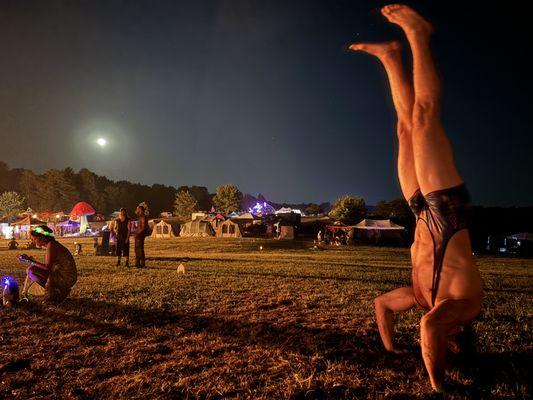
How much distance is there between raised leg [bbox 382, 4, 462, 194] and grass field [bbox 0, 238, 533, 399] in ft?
6.94

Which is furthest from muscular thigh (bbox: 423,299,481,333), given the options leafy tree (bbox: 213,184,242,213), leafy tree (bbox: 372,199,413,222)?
leafy tree (bbox: 213,184,242,213)

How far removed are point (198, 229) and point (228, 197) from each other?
56906 millimetres

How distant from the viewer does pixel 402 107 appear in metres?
2.55

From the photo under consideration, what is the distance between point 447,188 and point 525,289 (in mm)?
10845

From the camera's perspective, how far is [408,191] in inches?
101

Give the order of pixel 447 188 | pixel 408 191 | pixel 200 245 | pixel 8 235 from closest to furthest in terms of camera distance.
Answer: pixel 447 188 < pixel 408 191 < pixel 200 245 < pixel 8 235

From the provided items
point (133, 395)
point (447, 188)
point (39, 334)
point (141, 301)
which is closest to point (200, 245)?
point (141, 301)

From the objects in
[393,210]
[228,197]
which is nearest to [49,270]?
[393,210]

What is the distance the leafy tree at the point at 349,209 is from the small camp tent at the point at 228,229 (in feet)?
103

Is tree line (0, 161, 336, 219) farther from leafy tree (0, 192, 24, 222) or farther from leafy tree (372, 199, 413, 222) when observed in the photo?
leafy tree (372, 199, 413, 222)

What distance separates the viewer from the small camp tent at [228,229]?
4472 cm

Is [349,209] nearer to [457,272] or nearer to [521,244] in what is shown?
[521,244]

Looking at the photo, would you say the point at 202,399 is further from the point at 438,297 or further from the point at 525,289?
the point at 525,289

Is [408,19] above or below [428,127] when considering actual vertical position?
above
